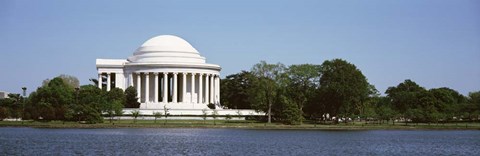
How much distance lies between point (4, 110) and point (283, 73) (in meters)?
40.8

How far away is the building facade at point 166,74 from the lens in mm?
147750

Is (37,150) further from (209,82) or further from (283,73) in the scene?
(209,82)

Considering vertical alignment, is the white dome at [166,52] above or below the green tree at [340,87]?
above

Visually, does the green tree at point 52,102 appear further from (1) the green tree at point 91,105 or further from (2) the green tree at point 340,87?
(2) the green tree at point 340,87

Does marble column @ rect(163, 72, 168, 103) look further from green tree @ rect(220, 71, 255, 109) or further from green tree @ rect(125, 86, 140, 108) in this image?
green tree @ rect(220, 71, 255, 109)

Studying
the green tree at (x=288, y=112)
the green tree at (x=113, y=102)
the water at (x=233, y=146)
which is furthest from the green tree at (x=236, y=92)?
the water at (x=233, y=146)

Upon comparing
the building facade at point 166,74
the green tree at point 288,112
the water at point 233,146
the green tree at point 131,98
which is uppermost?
the building facade at point 166,74

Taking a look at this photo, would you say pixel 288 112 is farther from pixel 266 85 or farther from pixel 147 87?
pixel 147 87

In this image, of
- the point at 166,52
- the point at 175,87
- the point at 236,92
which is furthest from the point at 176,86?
the point at 236,92

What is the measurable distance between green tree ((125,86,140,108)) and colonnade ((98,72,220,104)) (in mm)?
4035

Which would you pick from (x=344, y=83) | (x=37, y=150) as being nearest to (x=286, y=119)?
(x=344, y=83)

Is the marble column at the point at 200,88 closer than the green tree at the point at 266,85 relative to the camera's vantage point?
No

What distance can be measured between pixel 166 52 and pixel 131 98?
12.4 m

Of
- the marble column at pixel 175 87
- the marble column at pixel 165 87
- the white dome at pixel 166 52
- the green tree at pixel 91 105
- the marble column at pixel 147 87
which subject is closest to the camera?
the green tree at pixel 91 105
